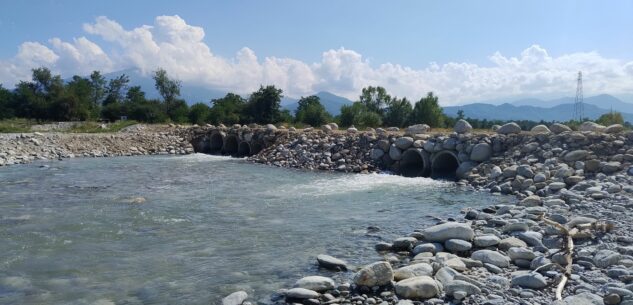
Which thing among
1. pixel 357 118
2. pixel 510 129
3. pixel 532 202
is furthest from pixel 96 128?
pixel 532 202

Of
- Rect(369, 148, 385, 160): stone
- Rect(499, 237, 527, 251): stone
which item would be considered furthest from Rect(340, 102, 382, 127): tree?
Rect(499, 237, 527, 251): stone

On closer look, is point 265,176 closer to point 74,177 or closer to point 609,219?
point 74,177

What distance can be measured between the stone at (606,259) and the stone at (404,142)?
1578cm

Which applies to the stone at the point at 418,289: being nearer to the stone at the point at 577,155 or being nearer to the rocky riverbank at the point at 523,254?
the rocky riverbank at the point at 523,254

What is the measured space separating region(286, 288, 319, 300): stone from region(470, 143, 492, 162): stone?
50.9 ft

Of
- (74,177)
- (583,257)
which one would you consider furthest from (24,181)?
(583,257)

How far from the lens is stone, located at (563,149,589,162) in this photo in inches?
685

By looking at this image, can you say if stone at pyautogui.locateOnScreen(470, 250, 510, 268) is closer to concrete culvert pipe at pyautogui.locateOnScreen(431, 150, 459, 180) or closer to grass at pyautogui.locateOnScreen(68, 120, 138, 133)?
concrete culvert pipe at pyautogui.locateOnScreen(431, 150, 459, 180)

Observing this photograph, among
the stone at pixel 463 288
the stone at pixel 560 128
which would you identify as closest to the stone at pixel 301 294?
the stone at pixel 463 288

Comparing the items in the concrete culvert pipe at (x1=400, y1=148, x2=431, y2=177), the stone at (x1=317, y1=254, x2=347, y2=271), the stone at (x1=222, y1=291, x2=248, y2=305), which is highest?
the concrete culvert pipe at (x1=400, y1=148, x2=431, y2=177)

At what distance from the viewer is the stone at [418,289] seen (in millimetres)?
6906

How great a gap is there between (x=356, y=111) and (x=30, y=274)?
123ft

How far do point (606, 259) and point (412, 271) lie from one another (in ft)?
10.9

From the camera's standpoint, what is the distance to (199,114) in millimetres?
53812
